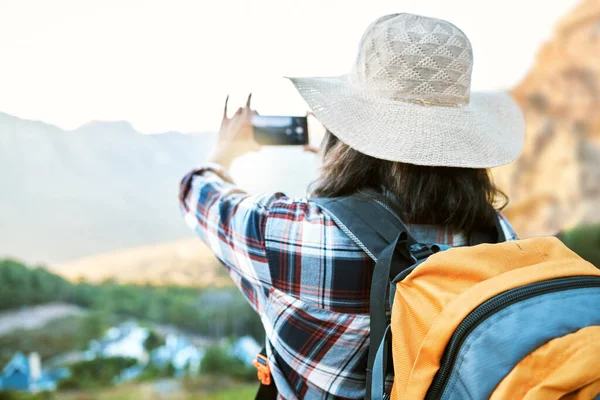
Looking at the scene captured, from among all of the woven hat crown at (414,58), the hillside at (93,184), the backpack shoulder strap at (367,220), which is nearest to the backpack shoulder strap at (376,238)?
the backpack shoulder strap at (367,220)

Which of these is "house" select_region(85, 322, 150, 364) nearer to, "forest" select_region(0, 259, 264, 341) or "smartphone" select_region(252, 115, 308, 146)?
"forest" select_region(0, 259, 264, 341)

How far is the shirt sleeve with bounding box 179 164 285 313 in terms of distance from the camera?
2.24 ft

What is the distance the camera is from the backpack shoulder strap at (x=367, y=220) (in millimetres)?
621

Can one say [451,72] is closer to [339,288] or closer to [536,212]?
[339,288]

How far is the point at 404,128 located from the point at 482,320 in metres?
0.29

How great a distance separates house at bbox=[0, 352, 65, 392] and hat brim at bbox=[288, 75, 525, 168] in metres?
1.31

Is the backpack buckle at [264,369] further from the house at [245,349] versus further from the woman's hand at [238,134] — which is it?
the house at [245,349]

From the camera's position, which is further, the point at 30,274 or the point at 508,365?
the point at 30,274

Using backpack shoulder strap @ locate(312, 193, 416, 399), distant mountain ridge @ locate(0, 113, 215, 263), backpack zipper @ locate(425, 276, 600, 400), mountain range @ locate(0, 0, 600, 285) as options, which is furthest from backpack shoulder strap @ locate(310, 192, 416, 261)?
distant mountain ridge @ locate(0, 113, 215, 263)

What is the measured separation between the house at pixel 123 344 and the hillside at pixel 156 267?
0.53 feet

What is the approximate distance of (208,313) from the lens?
184 cm

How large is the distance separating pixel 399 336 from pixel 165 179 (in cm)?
135

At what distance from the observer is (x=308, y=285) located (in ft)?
2.14

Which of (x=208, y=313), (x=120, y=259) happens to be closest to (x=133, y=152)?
(x=120, y=259)
